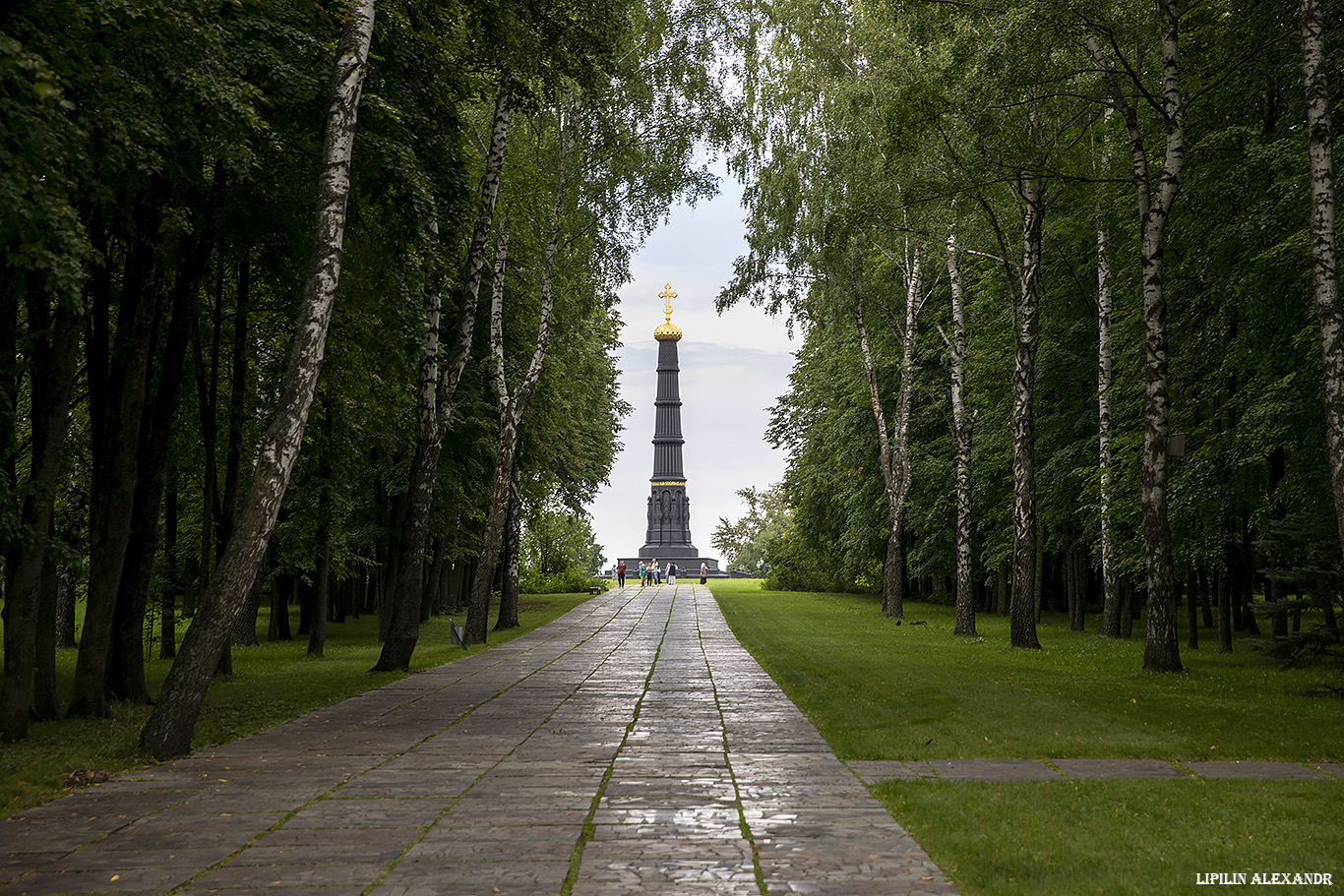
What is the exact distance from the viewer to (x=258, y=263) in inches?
531

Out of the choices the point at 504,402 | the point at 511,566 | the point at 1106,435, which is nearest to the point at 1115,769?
the point at 1106,435

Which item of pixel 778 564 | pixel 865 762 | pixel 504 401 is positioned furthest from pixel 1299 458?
pixel 778 564

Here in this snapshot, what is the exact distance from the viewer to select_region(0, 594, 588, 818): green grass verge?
7770 millimetres

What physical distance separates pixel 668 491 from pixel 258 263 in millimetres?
55626

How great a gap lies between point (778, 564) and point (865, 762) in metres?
44.8

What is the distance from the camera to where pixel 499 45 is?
529 inches

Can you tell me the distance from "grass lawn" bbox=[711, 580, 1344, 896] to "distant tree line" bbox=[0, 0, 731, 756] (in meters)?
6.27

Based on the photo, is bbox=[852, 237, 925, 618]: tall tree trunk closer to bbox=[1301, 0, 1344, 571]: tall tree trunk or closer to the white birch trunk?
the white birch trunk

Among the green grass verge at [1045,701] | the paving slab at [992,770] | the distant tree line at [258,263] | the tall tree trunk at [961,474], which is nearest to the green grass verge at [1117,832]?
the paving slab at [992,770]

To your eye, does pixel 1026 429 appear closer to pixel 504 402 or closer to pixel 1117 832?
pixel 504 402

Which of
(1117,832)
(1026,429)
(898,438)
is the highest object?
(898,438)

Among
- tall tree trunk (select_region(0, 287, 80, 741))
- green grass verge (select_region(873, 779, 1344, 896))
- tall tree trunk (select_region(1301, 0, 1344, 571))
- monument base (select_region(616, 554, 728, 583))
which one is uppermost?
tall tree trunk (select_region(1301, 0, 1344, 571))

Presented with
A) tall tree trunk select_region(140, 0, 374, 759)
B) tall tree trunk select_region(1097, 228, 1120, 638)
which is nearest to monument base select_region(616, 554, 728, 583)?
tall tree trunk select_region(1097, 228, 1120, 638)

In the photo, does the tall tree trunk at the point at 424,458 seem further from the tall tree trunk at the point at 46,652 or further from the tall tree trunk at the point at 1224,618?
the tall tree trunk at the point at 1224,618
